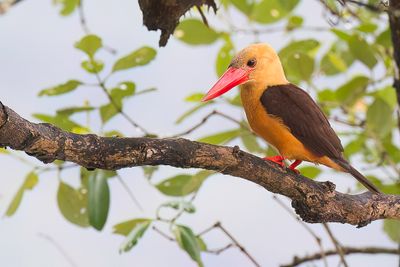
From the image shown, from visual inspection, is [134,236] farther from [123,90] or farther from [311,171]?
[311,171]

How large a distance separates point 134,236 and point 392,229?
0.87 m

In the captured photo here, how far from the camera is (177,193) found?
2088 millimetres

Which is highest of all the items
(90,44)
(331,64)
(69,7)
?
(331,64)

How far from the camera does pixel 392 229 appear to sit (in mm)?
2266

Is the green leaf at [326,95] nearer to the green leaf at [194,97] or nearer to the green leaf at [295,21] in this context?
the green leaf at [295,21]

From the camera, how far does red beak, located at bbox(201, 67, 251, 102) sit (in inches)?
65.3

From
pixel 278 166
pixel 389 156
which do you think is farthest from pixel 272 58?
pixel 389 156

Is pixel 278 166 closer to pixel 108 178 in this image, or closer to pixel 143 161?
pixel 143 161

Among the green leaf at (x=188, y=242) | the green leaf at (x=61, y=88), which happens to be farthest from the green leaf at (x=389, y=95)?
the green leaf at (x=61, y=88)

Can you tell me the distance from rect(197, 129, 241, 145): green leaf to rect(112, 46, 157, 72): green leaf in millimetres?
287

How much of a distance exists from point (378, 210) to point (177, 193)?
1.90ft

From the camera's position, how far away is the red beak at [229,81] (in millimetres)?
1658

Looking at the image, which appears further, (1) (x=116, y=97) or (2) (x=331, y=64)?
(2) (x=331, y=64)

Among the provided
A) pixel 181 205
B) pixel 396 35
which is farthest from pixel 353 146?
pixel 181 205
